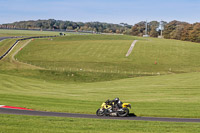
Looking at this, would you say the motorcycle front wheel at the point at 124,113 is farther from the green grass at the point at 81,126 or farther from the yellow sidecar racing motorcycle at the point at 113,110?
the green grass at the point at 81,126

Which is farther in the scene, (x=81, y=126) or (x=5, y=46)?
(x=5, y=46)

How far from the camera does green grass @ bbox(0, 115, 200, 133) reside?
18.4m

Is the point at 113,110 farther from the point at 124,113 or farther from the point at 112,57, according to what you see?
the point at 112,57

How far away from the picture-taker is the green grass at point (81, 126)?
18378mm

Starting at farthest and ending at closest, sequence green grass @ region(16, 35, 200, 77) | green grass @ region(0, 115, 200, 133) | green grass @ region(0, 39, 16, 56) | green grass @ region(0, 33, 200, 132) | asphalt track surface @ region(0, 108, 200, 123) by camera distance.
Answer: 1. green grass @ region(0, 39, 16, 56)
2. green grass @ region(16, 35, 200, 77)
3. asphalt track surface @ region(0, 108, 200, 123)
4. green grass @ region(0, 33, 200, 132)
5. green grass @ region(0, 115, 200, 133)

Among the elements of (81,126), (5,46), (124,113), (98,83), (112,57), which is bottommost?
(98,83)

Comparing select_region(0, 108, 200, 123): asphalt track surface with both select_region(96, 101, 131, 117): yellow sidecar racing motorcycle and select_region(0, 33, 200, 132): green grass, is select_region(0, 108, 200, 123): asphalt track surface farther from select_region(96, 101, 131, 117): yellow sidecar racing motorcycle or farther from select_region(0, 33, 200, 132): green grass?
select_region(0, 33, 200, 132): green grass

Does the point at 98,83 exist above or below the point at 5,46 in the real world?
below

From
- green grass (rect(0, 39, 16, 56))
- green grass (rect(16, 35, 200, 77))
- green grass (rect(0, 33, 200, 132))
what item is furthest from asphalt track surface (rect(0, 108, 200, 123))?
green grass (rect(0, 39, 16, 56))

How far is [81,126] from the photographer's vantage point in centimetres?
1958

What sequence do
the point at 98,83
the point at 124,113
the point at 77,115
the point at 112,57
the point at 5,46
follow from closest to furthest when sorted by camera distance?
1. the point at 124,113
2. the point at 77,115
3. the point at 98,83
4. the point at 112,57
5. the point at 5,46

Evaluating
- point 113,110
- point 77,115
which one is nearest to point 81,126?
point 77,115

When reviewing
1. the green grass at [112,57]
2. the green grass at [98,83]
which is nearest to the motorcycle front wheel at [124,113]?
the green grass at [98,83]

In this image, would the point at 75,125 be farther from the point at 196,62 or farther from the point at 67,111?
the point at 196,62
